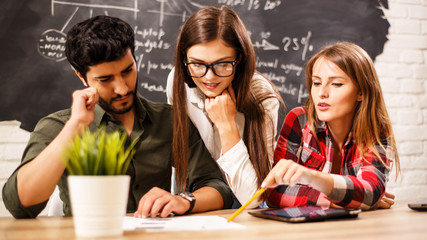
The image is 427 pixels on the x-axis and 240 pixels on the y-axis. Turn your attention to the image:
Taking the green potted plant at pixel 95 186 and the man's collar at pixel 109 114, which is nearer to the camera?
the green potted plant at pixel 95 186

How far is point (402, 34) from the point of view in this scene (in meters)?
2.98

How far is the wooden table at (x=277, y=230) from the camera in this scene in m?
0.85

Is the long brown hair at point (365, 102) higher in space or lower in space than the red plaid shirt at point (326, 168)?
higher

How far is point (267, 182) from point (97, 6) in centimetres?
178

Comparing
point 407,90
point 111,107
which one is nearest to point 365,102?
point 111,107

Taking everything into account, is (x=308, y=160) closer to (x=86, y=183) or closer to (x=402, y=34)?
(x=86, y=183)

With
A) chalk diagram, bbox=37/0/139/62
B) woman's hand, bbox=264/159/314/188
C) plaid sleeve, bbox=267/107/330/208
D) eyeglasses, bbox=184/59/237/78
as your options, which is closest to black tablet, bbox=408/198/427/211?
plaid sleeve, bbox=267/107/330/208

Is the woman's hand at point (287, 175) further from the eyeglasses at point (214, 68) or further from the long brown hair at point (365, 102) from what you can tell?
the eyeglasses at point (214, 68)

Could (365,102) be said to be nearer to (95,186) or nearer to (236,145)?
(236,145)

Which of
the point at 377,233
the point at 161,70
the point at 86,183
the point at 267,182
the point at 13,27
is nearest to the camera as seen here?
the point at 86,183

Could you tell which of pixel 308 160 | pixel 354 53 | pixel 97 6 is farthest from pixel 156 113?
pixel 97 6

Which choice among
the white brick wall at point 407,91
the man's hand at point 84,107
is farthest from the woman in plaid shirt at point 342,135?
the white brick wall at point 407,91

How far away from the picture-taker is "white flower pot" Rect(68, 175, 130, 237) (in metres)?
0.78

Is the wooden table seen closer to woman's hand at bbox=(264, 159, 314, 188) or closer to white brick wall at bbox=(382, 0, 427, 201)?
woman's hand at bbox=(264, 159, 314, 188)
